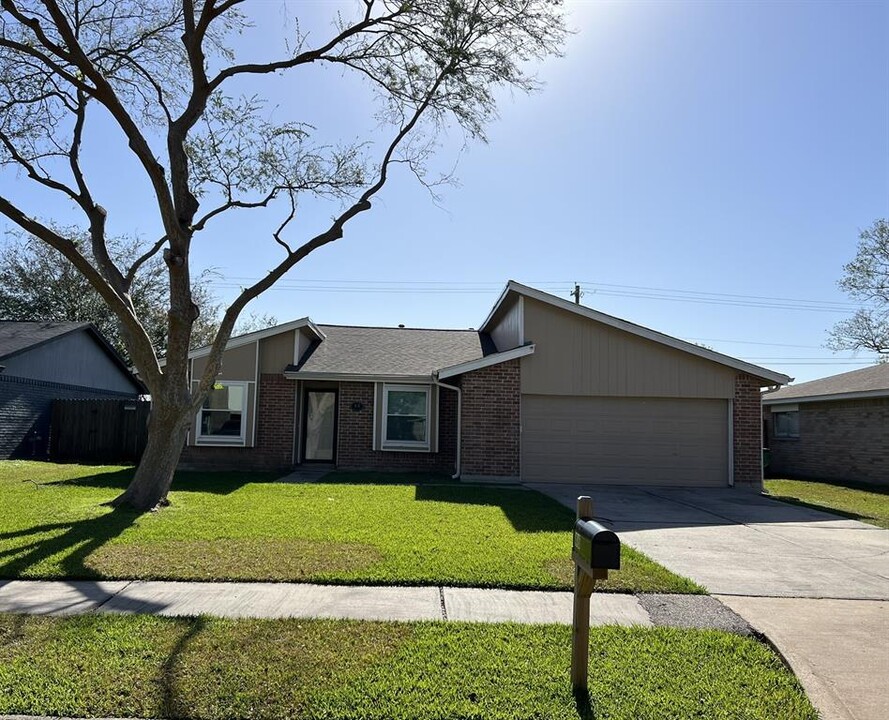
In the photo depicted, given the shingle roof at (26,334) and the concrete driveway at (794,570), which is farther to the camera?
the shingle roof at (26,334)

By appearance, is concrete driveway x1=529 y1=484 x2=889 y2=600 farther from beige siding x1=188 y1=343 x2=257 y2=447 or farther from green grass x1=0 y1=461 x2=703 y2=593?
beige siding x1=188 y1=343 x2=257 y2=447

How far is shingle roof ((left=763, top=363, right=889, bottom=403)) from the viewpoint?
17250mm

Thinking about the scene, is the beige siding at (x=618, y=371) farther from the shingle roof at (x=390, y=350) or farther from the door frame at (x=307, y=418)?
the door frame at (x=307, y=418)

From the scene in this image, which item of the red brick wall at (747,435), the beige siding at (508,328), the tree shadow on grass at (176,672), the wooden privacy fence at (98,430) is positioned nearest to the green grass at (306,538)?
the tree shadow on grass at (176,672)

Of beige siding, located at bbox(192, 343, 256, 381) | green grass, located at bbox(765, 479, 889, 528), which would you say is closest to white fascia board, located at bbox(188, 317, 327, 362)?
beige siding, located at bbox(192, 343, 256, 381)

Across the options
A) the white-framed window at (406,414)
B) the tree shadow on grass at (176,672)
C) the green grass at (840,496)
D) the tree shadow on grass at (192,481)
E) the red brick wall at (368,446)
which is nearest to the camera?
the tree shadow on grass at (176,672)

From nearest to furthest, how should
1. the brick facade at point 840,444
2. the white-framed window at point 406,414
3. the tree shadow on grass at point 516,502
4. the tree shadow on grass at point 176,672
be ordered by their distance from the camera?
the tree shadow on grass at point 176,672, the tree shadow on grass at point 516,502, the white-framed window at point 406,414, the brick facade at point 840,444

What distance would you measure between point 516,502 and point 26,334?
Answer: 705 inches

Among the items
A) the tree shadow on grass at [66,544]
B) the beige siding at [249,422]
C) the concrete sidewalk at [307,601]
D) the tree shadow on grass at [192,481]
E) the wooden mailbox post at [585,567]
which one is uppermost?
the beige siding at [249,422]

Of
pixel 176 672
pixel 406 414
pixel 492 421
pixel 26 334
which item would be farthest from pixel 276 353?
pixel 176 672

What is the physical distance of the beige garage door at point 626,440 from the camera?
1416 centimetres

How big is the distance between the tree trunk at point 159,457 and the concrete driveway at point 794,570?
21.2ft

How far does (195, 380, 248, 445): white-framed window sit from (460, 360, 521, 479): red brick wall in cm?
557

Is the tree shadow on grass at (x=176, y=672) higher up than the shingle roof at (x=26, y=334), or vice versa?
the shingle roof at (x=26, y=334)
